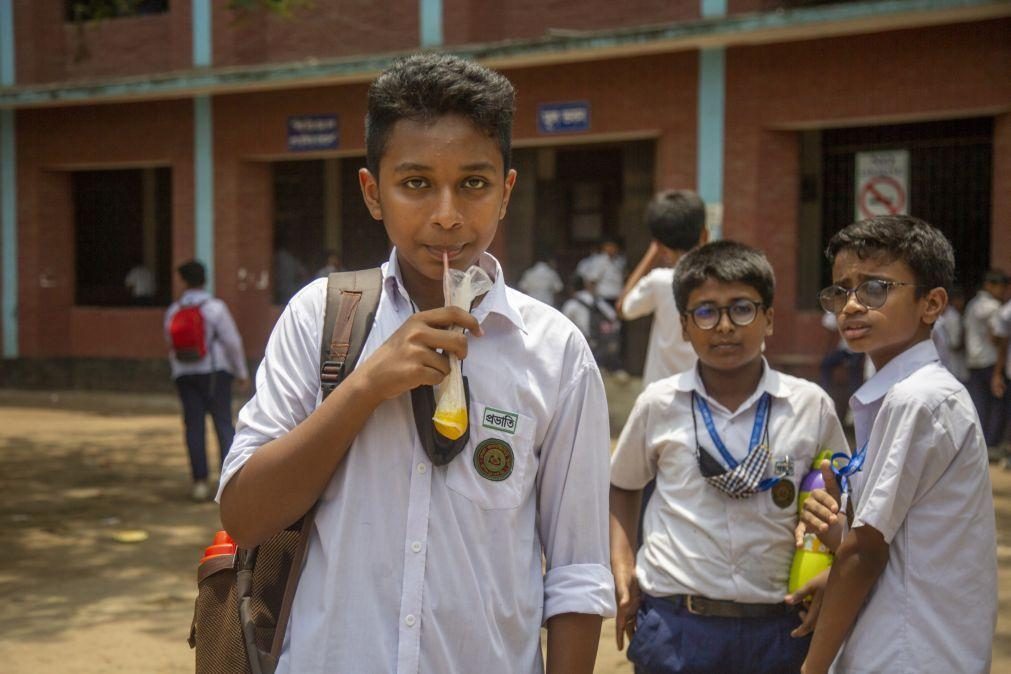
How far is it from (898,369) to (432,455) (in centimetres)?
114

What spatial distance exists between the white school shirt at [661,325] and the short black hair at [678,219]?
15 centimetres

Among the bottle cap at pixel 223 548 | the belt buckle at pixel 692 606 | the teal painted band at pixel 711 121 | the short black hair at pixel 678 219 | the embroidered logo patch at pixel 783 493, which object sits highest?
the teal painted band at pixel 711 121

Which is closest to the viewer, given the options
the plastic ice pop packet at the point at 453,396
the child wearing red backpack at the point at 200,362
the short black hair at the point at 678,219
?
the plastic ice pop packet at the point at 453,396

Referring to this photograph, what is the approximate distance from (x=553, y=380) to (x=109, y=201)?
52.6 ft

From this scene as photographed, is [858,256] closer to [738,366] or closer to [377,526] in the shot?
[738,366]

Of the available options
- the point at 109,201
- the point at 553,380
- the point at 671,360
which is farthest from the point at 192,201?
the point at 553,380

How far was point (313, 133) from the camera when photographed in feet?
45.9

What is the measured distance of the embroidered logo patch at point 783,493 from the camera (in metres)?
2.71

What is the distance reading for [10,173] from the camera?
15875mm

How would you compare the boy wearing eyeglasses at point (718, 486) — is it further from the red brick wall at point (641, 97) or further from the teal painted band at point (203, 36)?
the teal painted band at point (203, 36)

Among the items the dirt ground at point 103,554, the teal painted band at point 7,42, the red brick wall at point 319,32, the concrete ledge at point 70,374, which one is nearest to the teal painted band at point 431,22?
the red brick wall at point 319,32

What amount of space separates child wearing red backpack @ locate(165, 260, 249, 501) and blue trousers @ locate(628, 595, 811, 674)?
18.1 feet

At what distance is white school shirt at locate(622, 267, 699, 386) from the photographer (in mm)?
4250

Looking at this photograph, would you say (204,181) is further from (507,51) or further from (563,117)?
(563,117)
